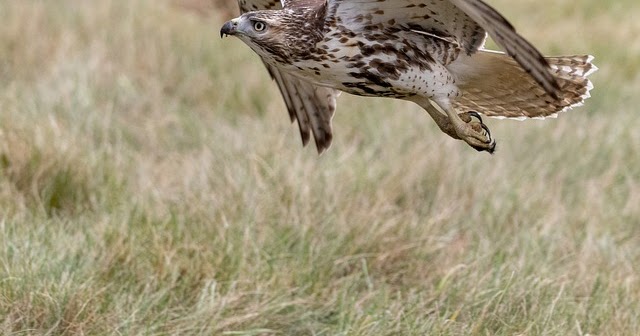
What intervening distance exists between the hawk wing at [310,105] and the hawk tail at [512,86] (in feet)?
2.62

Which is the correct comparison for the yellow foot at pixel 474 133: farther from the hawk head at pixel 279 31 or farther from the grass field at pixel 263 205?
the hawk head at pixel 279 31

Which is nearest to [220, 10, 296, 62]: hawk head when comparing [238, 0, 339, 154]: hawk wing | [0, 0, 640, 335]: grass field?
[0, 0, 640, 335]: grass field

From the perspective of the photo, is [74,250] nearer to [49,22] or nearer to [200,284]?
[200,284]

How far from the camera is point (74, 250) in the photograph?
5.20 metres

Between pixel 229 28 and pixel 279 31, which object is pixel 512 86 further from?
pixel 229 28

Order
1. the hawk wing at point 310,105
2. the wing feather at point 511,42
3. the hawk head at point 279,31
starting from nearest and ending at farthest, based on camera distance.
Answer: the wing feather at point 511,42, the hawk head at point 279,31, the hawk wing at point 310,105

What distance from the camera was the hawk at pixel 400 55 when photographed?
4.64 meters

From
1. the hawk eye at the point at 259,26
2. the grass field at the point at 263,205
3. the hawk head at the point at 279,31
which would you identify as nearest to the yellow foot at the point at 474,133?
the grass field at the point at 263,205

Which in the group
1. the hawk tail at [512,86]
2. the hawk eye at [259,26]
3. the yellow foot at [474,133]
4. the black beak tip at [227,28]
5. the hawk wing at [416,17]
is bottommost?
the yellow foot at [474,133]

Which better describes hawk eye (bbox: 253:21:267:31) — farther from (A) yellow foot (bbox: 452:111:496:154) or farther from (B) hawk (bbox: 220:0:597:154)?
(A) yellow foot (bbox: 452:111:496:154)

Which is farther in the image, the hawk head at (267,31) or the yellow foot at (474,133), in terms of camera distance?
the yellow foot at (474,133)

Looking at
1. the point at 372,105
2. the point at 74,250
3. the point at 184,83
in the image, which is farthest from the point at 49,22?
the point at 74,250

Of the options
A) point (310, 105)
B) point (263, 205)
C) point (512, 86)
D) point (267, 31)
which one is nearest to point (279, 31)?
point (267, 31)

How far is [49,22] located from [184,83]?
1.25m
